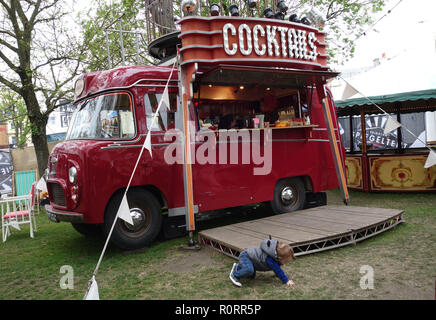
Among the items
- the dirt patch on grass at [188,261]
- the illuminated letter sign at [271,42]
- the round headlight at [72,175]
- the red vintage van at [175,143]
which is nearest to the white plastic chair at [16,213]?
the red vintage van at [175,143]

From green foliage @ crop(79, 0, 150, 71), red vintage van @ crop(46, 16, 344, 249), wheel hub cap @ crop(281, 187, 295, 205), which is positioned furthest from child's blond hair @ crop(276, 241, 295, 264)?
green foliage @ crop(79, 0, 150, 71)

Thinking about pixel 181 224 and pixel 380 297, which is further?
pixel 181 224

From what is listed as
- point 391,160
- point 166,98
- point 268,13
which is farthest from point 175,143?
point 391,160

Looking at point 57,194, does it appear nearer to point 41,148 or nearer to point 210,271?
point 210,271

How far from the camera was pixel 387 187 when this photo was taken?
10.1 meters

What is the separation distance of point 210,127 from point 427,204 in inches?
225

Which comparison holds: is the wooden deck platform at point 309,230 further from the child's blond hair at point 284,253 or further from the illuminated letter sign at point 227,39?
the illuminated letter sign at point 227,39

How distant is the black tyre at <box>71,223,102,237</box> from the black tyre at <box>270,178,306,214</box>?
3.75 meters

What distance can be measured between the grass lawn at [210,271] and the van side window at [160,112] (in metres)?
2.14

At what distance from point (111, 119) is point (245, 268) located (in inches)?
135

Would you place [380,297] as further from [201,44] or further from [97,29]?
[97,29]

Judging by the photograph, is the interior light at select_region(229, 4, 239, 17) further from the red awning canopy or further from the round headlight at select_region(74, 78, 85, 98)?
the round headlight at select_region(74, 78, 85, 98)
